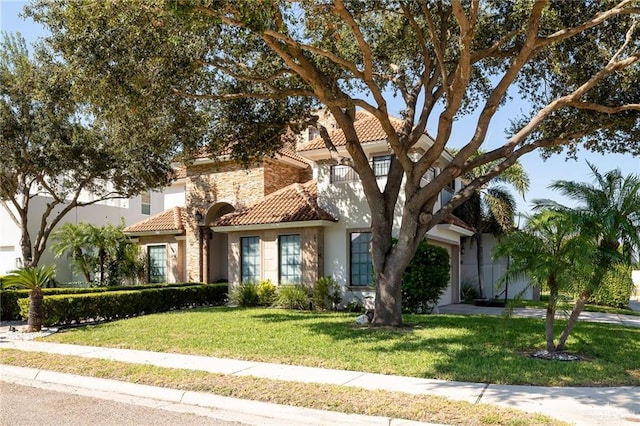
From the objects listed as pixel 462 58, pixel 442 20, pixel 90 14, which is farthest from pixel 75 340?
pixel 442 20

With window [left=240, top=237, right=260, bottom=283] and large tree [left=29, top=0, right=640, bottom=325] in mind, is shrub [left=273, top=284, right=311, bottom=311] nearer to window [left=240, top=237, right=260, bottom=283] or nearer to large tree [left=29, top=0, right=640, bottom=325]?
window [left=240, top=237, right=260, bottom=283]

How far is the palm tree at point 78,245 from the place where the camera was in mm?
26636

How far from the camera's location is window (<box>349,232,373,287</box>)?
18672 mm

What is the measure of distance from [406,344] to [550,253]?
10.7 feet

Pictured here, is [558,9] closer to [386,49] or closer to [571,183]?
[386,49]

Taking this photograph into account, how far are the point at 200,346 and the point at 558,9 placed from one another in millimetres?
11612

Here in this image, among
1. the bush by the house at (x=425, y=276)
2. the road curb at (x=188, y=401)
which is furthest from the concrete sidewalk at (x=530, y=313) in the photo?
the road curb at (x=188, y=401)

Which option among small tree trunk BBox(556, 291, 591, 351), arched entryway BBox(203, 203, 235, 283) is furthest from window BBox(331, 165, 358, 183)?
small tree trunk BBox(556, 291, 591, 351)

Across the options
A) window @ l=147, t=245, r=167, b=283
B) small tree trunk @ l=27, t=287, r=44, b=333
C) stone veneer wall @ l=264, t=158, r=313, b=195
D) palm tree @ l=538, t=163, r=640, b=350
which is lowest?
small tree trunk @ l=27, t=287, r=44, b=333

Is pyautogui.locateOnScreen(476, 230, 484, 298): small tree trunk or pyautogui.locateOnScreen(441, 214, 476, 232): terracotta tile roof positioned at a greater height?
pyautogui.locateOnScreen(441, 214, 476, 232): terracotta tile roof

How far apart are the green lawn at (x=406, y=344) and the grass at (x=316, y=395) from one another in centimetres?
144

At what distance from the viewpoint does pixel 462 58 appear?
11.2 m

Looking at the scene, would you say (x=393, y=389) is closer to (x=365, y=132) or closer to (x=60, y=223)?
(x=365, y=132)

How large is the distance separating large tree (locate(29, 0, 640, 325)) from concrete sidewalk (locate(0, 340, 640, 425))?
500 cm
